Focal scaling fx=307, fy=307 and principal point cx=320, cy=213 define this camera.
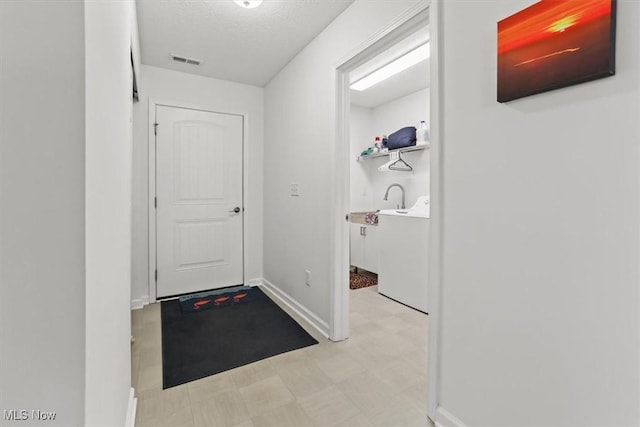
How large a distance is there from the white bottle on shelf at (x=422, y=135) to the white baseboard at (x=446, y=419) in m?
2.86

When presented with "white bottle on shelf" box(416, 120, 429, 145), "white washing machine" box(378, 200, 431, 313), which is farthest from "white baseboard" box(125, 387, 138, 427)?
"white bottle on shelf" box(416, 120, 429, 145)

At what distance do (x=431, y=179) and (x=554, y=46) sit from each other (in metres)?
0.65

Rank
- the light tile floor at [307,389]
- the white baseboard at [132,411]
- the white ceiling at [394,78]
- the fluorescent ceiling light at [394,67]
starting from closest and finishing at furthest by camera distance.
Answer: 1. the white baseboard at [132,411]
2. the light tile floor at [307,389]
3. the white ceiling at [394,78]
4. the fluorescent ceiling light at [394,67]

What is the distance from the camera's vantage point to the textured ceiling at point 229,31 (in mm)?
2182

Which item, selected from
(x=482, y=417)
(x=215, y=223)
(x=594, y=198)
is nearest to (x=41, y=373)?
(x=594, y=198)

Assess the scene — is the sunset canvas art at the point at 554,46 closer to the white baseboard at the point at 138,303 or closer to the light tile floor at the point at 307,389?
the light tile floor at the point at 307,389

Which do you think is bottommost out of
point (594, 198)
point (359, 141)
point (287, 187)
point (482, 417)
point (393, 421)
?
point (393, 421)

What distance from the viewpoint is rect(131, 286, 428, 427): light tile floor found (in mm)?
1517

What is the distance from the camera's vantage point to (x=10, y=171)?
0.43m

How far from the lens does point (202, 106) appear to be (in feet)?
11.2

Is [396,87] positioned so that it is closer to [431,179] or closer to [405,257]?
[405,257]

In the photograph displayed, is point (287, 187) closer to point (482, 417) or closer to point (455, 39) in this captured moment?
point (455, 39)

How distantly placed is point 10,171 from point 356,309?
2.83m

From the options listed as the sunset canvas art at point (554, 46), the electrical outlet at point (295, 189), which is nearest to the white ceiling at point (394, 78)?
the electrical outlet at point (295, 189)
